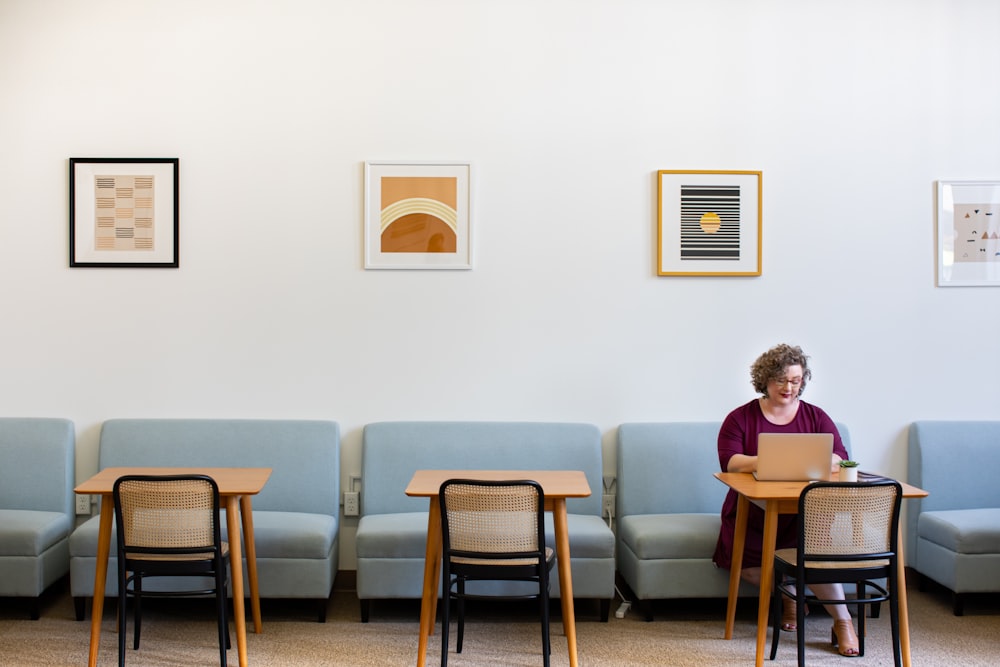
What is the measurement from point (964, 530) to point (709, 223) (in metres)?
1.99

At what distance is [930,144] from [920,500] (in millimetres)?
1969

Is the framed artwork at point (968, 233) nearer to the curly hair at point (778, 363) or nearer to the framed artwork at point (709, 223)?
the framed artwork at point (709, 223)

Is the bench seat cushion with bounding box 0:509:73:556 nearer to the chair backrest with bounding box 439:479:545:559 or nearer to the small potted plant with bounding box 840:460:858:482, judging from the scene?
the chair backrest with bounding box 439:479:545:559

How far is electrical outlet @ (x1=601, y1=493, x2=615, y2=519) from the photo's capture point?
14.7 feet

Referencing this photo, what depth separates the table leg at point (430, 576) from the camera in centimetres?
332

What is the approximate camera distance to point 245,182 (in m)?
4.47

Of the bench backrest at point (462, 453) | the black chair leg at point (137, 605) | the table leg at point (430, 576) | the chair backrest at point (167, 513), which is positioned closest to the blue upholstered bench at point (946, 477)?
the bench backrest at point (462, 453)

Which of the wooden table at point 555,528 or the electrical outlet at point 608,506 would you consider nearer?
the wooden table at point 555,528

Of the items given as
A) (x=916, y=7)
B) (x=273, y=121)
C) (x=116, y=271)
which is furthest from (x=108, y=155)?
(x=916, y=7)

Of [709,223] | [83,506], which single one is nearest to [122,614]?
[83,506]

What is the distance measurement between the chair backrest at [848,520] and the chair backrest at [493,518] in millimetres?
1027

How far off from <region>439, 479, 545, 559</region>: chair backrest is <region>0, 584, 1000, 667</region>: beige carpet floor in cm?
61

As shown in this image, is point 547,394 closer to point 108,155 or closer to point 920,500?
point 920,500

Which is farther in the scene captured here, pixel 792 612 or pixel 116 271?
pixel 116 271
